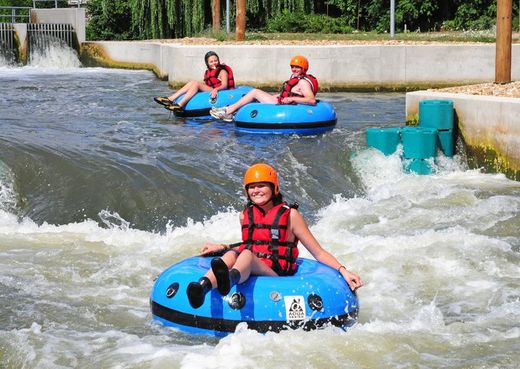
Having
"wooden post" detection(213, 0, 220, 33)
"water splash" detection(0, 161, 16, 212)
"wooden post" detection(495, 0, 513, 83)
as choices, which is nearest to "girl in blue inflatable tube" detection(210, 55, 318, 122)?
"wooden post" detection(495, 0, 513, 83)

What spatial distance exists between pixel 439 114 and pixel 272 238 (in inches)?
239

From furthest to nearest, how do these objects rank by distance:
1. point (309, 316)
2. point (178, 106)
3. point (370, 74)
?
point (370, 74) < point (178, 106) < point (309, 316)

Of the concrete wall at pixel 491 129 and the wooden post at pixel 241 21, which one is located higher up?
the wooden post at pixel 241 21

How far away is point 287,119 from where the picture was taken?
1341cm

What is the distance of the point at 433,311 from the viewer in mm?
7344

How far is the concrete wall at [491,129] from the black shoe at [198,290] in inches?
248

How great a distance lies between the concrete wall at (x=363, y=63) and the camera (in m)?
19.0

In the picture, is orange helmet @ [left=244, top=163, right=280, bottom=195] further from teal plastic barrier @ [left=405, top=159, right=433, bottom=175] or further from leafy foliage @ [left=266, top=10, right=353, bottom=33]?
leafy foliage @ [left=266, top=10, right=353, bottom=33]

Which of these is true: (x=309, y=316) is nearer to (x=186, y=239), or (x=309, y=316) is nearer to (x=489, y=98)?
(x=186, y=239)

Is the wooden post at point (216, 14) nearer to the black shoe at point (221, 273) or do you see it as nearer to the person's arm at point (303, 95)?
the person's arm at point (303, 95)

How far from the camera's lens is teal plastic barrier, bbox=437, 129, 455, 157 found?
40.5ft

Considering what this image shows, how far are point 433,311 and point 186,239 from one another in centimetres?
285

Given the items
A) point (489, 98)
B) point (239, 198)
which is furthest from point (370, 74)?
point (239, 198)

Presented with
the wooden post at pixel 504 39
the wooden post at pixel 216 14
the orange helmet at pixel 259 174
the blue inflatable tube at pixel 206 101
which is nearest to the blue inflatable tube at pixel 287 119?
the blue inflatable tube at pixel 206 101
